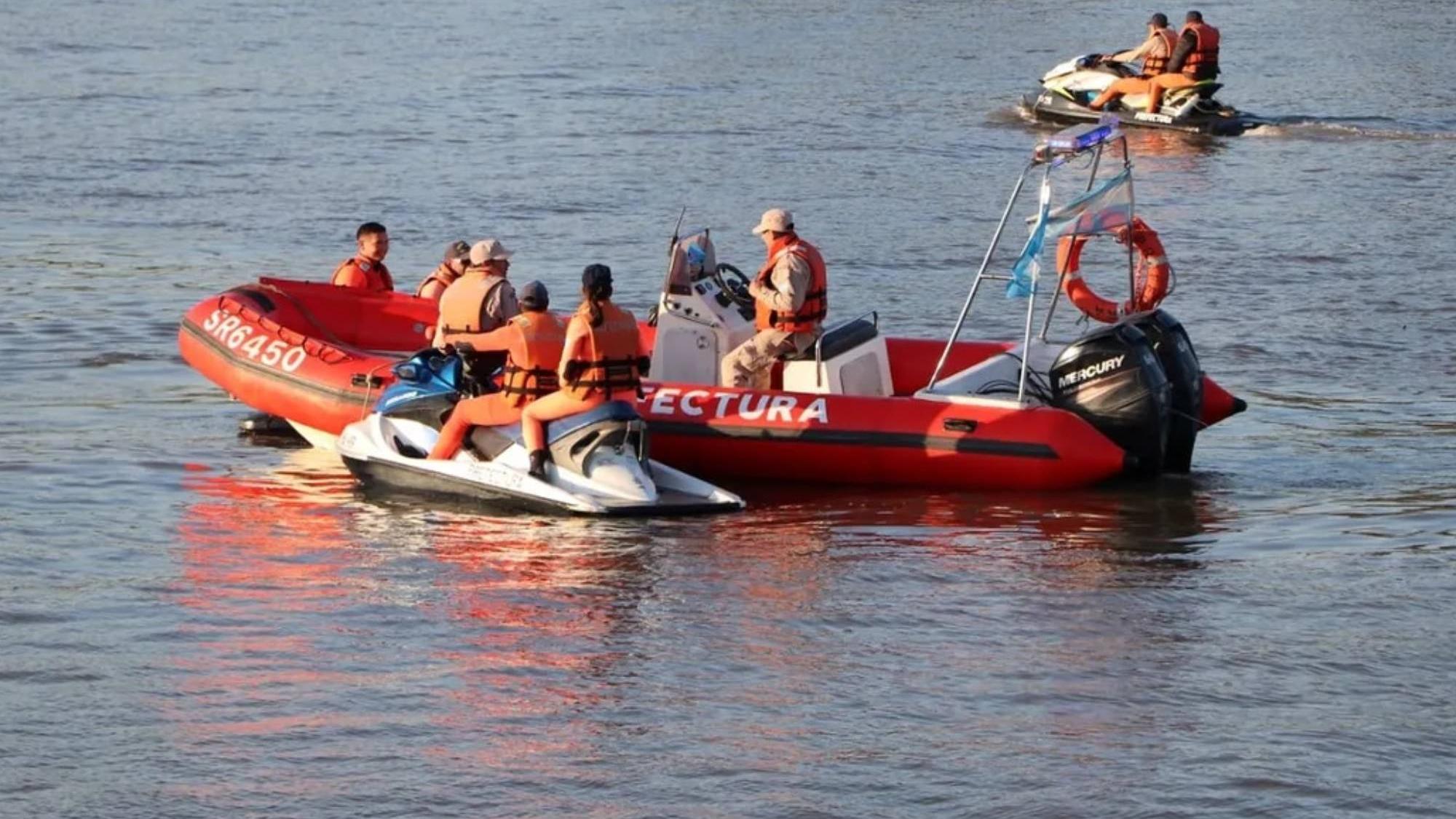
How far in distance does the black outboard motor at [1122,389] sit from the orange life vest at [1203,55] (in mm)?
12613

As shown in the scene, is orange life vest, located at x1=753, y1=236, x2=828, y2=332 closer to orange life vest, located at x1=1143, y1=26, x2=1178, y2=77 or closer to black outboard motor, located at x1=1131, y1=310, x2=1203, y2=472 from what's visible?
black outboard motor, located at x1=1131, y1=310, x2=1203, y2=472

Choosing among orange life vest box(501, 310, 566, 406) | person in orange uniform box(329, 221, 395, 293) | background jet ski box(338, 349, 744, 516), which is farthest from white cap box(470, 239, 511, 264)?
person in orange uniform box(329, 221, 395, 293)

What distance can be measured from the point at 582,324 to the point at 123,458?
302cm

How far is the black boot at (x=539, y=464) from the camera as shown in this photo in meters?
11.2

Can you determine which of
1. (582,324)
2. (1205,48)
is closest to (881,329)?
(582,324)

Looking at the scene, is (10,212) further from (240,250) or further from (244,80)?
(244,80)

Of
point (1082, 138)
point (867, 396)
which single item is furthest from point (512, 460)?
point (1082, 138)

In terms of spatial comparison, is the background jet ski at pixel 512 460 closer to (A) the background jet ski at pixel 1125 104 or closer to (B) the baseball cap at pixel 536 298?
(B) the baseball cap at pixel 536 298

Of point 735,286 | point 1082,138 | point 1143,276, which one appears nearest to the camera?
point 1082,138

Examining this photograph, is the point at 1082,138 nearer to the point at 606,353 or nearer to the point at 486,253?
the point at 606,353

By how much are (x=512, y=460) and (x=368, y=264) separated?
2.99 m

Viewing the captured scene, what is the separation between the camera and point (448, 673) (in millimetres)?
9000

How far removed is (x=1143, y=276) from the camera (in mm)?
12555

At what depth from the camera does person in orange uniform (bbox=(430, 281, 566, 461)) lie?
11.2 metres
